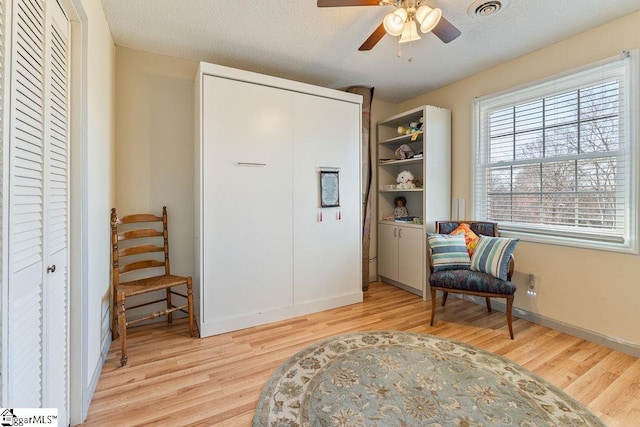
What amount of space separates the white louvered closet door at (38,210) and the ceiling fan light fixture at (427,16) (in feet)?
5.95

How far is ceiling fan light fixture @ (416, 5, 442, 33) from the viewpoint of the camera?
63.9 inches

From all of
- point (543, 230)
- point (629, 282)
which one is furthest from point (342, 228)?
point (629, 282)

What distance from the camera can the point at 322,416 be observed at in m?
1.44

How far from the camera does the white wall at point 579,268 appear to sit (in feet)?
6.74

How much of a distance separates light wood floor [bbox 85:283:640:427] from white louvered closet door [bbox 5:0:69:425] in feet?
1.21

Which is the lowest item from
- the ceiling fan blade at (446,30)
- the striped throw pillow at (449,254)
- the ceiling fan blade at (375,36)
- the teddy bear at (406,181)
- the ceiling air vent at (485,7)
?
the striped throw pillow at (449,254)

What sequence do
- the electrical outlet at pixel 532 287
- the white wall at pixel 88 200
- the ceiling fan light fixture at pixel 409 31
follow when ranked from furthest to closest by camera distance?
the electrical outlet at pixel 532 287 < the ceiling fan light fixture at pixel 409 31 < the white wall at pixel 88 200

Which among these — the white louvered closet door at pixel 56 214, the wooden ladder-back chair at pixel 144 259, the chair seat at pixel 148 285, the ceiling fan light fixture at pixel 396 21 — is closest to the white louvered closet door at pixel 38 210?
the white louvered closet door at pixel 56 214

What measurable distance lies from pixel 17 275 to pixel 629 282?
3.49 meters

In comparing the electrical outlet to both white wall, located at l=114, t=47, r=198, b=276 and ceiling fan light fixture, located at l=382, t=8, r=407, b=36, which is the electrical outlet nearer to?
ceiling fan light fixture, located at l=382, t=8, r=407, b=36

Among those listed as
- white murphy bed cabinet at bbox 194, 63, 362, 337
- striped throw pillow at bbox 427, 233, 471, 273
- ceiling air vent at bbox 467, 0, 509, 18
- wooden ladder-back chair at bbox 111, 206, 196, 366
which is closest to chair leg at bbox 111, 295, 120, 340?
wooden ladder-back chair at bbox 111, 206, 196, 366

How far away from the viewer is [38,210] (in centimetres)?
108

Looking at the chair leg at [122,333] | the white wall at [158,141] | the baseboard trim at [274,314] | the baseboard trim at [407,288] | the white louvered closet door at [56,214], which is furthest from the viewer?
the baseboard trim at [407,288]

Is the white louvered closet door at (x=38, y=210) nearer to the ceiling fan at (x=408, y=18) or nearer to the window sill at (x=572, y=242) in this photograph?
the ceiling fan at (x=408, y=18)
